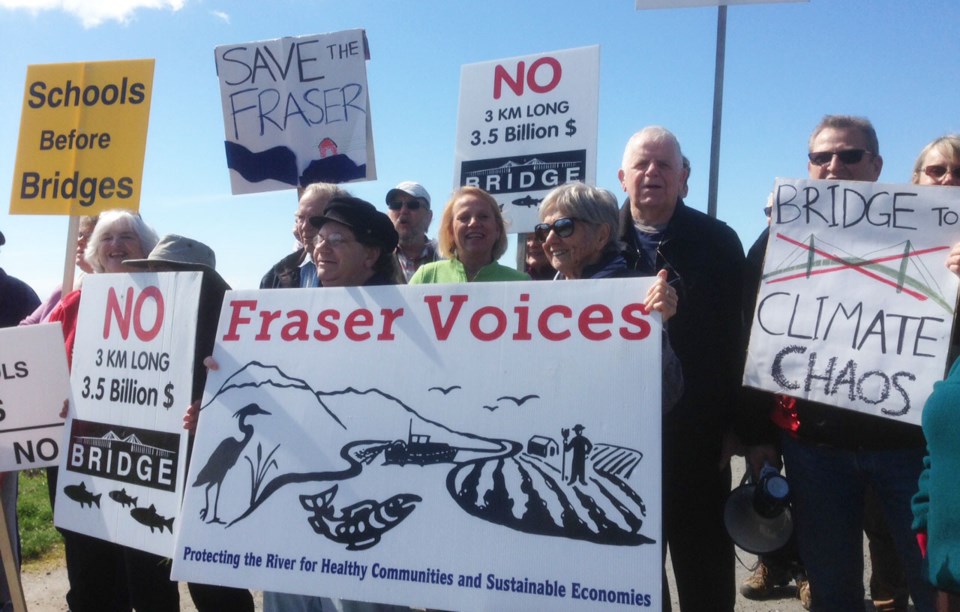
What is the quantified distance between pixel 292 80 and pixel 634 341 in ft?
11.3

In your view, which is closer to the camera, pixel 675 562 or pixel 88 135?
pixel 675 562

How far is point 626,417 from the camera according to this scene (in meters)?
2.00

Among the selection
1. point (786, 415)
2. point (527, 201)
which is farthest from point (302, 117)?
point (786, 415)

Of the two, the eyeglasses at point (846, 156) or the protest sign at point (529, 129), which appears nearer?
the eyeglasses at point (846, 156)

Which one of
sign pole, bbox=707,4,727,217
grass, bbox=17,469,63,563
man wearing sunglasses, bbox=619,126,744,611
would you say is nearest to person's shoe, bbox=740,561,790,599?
man wearing sunglasses, bbox=619,126,744,611

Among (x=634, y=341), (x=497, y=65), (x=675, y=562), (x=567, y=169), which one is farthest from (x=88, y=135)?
(x=675, y=562)

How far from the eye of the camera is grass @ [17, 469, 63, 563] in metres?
4.84

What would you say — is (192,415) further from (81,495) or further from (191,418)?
(81,495)

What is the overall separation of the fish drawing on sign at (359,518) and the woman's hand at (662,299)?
0.89 meters

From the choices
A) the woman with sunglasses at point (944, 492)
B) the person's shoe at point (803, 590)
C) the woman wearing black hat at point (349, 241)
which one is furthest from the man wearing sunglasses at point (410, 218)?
the woman with sunglasses at point (944, 492)

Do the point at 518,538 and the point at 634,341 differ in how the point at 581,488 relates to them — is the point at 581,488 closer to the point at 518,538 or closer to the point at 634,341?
the point at 518,538

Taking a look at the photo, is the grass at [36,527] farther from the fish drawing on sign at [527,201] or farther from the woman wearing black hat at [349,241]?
the fish drawing on sign at [527,201]

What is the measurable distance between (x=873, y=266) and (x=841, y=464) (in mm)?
637

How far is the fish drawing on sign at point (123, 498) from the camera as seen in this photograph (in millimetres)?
2670
